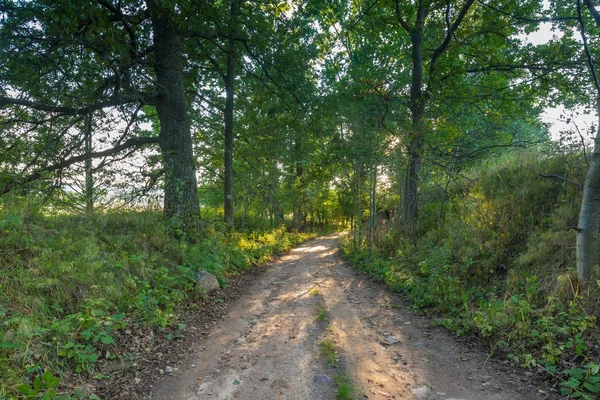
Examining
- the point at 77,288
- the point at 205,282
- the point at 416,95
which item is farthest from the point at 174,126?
the point at 416,95

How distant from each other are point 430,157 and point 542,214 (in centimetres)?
304

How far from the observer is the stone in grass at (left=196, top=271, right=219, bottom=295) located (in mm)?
5820

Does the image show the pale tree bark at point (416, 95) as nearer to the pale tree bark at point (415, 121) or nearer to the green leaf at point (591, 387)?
the pale tree bark at point (415, 121)

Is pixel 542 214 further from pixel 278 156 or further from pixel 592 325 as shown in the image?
pixel 278 156

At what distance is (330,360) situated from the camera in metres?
3.58

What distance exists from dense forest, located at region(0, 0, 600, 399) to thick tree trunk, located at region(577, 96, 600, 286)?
0.07 feet

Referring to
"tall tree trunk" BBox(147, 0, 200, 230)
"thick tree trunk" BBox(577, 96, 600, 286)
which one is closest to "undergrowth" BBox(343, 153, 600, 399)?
"thick tree trunk" BBox(577, 96, 600, 286)

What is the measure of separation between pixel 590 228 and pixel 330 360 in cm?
388

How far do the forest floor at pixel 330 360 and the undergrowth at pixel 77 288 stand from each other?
29.4 inches

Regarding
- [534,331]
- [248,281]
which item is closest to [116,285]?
[248,281]

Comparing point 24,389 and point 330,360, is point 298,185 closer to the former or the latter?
point 330,360

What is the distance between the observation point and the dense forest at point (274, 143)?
3.63 metres

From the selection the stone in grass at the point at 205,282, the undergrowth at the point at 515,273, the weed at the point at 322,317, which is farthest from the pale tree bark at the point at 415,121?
the stone in grass at the point at 205,282

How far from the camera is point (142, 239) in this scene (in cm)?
626
